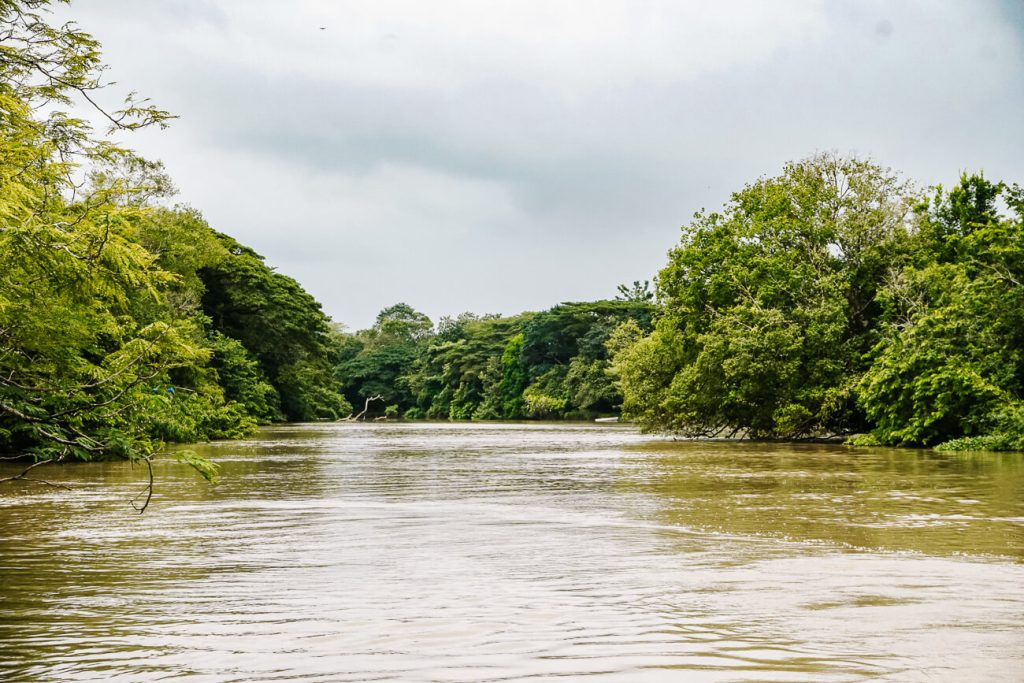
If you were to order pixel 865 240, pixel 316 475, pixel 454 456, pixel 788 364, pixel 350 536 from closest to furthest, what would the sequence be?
1. pixel 350 536
2. pixel 316 475
3. pixel 454 456
4. pixel 788 364
5. pixel 865 240

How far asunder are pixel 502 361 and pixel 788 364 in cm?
6106

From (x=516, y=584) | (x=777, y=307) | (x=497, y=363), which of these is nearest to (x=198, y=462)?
(x=516, y=584)

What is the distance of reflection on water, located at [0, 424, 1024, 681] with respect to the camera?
4965 mm

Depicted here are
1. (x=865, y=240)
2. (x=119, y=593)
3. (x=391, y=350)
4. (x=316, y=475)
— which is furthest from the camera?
(x=391, y=350)

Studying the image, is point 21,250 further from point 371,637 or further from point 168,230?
point 168,230

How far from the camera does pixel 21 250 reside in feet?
23.6

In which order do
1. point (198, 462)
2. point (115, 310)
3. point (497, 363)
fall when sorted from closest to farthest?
point (198, 462)
point (115, 310)
point (497, 363)

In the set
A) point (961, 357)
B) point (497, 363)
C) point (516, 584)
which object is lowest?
point (516, 584)

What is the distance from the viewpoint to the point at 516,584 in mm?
6996

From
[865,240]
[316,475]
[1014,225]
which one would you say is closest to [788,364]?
[865,240]

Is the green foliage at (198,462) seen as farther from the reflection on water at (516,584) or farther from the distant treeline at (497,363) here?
the distant treeline at (497,363)

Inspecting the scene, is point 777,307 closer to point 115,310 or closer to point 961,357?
point 961,357

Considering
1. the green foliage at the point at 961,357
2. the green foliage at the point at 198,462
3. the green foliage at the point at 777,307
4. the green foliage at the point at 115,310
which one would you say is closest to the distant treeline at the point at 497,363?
the green foliage at the point at 115,310

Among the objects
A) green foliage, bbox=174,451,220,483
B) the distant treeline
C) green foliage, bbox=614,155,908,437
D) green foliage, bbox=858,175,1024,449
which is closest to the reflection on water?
green foliage, bbox=174,451,220,483
